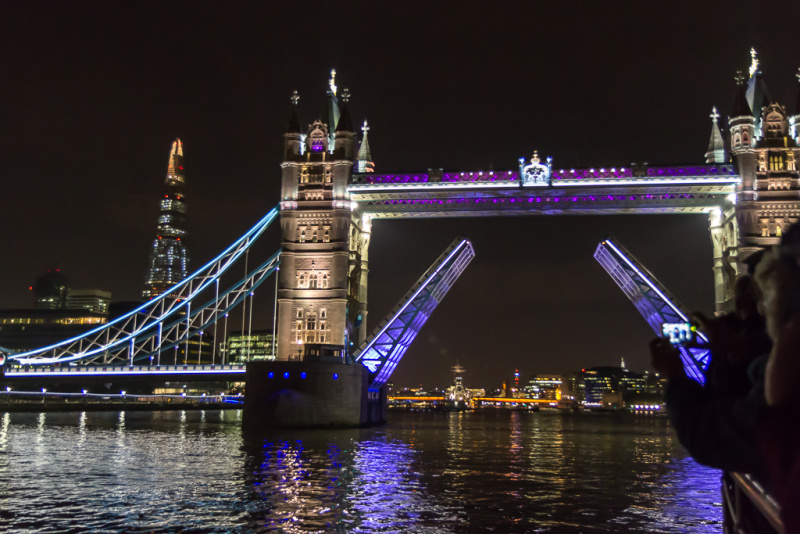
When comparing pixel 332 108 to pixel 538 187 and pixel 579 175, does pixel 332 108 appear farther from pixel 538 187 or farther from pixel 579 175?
pixel 579 175

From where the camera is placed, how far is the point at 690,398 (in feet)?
11.0

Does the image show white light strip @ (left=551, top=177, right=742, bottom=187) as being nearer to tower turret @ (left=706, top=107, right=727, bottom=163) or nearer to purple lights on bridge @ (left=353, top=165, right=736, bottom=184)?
purple lights on bridge @ (left=353, top=165, right=736, bottom=184)

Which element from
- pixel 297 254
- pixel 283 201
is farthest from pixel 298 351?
pixel 283 201

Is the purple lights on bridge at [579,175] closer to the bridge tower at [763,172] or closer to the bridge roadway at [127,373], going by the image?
the bridge tower at [763,172]

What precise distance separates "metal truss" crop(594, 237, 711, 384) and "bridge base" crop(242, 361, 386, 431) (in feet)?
50.5

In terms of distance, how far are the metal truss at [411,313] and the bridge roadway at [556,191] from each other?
11.5 ft

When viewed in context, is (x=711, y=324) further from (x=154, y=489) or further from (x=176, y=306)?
(x=176, y=306)

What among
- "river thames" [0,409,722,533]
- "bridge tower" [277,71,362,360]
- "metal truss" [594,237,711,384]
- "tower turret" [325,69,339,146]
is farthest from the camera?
"tower turret" [325,69,339,146]

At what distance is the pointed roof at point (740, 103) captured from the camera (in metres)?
42.7

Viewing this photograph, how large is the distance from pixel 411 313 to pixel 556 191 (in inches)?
427

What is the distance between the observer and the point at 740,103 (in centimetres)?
4281

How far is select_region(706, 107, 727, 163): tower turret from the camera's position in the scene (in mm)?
Answer: 45938

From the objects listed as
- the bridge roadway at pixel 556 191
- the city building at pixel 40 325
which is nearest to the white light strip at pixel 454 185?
the bridge roadway at pixel 556 191

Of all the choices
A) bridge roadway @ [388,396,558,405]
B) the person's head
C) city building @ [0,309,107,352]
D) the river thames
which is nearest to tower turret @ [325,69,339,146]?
the river thames
